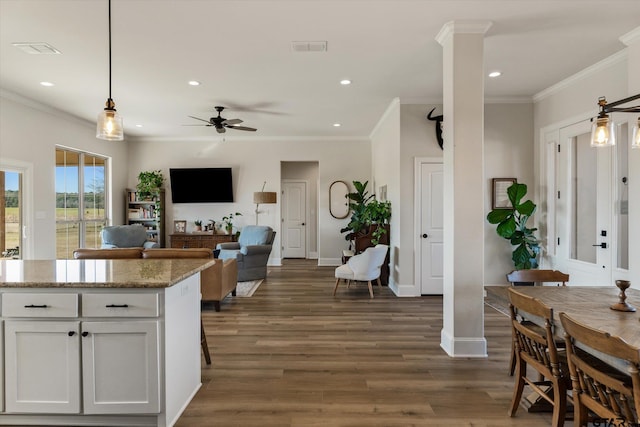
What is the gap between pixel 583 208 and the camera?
435cm

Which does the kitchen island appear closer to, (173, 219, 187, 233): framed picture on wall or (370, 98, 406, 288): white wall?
(370, 98, 406, 288): white wall

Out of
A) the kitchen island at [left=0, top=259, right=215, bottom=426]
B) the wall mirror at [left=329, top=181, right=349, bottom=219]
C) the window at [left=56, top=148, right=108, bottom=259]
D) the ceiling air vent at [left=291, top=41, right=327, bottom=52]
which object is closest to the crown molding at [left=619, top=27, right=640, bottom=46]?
the ceiling air vent at [left=291, top=41, right=327, bottom=52]

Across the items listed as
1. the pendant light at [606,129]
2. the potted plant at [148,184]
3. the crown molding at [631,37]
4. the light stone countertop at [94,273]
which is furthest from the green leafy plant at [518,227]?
the potted plant at [148,184]

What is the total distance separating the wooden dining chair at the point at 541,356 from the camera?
73.6 inches

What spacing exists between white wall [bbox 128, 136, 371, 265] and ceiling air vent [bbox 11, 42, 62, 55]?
4.43 metres

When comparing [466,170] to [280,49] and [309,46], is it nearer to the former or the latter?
[309,46]

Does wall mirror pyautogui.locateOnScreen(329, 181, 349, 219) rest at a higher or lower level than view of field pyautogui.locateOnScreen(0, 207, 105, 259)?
higher

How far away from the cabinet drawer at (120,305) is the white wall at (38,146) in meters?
4.25

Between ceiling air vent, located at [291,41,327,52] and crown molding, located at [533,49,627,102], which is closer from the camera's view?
ceiling air vent, located at [291,41,327,52]

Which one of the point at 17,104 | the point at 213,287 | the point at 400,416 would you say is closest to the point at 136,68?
the point at 17,104

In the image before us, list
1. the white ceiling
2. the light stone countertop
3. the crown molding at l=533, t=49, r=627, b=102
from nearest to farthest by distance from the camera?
the light stone countertop → the white ceiling → the crown molding at l=533, t=49, r=627, b=102

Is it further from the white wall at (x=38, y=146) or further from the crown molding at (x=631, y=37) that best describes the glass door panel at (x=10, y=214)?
the crown molding at (x=631, y=37)

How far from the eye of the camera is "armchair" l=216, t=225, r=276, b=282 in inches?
245

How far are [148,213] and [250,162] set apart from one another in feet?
8.52
